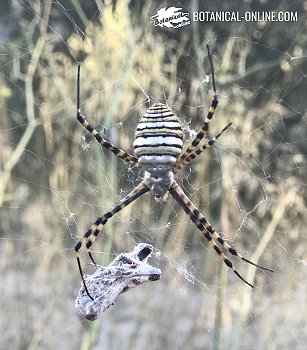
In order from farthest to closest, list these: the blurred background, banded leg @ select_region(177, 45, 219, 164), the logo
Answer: the logo → the blurred background → banded leg @ select_region(177, 45, 219, 164)

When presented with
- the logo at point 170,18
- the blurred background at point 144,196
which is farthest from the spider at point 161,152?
the logo at point 170,18

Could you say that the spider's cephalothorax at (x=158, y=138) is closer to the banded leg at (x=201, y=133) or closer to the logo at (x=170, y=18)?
the banded leg at (x=201, y=133)

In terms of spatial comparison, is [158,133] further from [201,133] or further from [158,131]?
[201,133]

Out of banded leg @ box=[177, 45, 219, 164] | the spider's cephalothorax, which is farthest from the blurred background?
the spider's cephalothorax

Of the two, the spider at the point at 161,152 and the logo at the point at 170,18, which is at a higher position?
the logo at the point at 170,18

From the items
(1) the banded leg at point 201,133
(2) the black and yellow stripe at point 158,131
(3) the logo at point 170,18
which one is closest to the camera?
(2) the black and yellow stripe at point 158,131

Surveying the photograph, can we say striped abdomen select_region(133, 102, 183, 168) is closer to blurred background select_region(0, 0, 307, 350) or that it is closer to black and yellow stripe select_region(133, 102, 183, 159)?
black and yellow stripe select_region(133, 102, 183, 159)

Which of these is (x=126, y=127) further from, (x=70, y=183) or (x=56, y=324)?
(x=56, y=324)

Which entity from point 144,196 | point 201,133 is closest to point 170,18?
point 144,196
